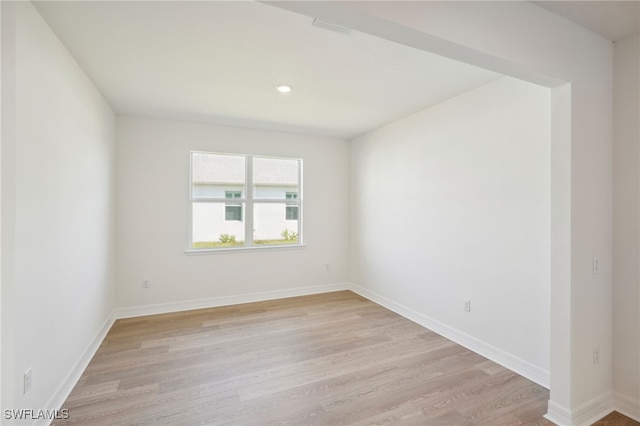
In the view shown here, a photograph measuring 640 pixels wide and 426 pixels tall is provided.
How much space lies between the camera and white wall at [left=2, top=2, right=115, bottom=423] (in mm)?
1528

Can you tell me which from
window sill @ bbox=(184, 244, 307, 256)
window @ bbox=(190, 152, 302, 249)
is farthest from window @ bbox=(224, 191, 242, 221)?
window sill @ bbox=(184, 244, 307, 256)

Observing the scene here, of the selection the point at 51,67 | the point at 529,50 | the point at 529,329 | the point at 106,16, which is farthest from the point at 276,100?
the point at 529,329

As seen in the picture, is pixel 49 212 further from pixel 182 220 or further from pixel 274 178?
pixel 274 178

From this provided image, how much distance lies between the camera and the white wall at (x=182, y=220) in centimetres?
371

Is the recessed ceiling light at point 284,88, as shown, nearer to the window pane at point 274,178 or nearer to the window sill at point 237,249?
the window pane at point 274,178

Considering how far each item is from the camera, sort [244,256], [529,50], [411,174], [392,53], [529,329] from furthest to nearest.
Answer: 1. [244,256]
2. [411,174]
3. [529,329]
4. [392,53]
5. [529,50]

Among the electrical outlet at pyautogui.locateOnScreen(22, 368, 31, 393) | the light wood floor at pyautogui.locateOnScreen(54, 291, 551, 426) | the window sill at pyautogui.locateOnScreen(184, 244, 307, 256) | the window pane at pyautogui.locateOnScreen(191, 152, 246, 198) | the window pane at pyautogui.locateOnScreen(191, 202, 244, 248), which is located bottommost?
the light wood floor at pyautogui.locateOnScreen(54, 291, 551, 426)

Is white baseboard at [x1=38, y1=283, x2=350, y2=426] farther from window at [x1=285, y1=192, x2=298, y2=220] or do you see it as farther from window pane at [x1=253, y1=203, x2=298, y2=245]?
window at [x1=285, y1=192, x2=298, y2=220]

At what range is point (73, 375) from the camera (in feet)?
7.45

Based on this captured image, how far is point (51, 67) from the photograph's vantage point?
1908 mm

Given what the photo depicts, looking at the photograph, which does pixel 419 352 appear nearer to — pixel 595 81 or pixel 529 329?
pixel 529 329

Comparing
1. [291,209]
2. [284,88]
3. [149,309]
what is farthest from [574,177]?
[149,309]

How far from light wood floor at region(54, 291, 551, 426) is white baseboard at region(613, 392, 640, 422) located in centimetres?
42

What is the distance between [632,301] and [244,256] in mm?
3959
